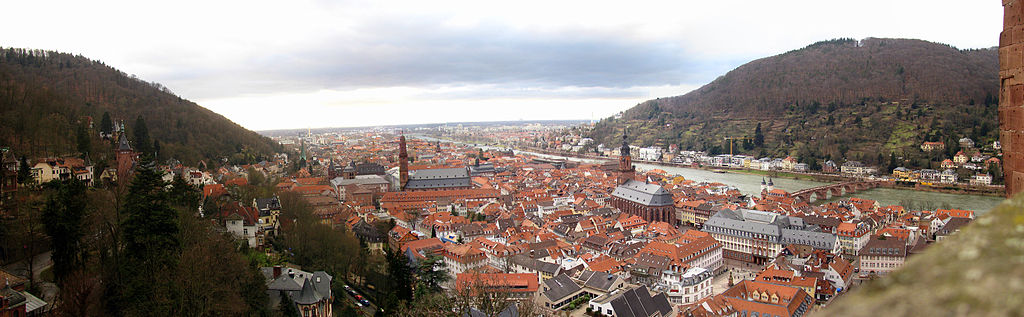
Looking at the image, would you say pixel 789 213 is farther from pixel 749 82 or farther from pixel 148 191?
pixel 749 82

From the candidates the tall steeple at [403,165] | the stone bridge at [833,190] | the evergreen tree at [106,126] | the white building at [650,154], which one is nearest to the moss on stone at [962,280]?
the evergreen tree at [106,126]

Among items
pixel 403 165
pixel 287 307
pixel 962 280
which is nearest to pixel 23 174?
pixel 287 307

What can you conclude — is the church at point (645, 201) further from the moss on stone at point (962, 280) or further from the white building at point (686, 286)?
the moss on stone at point (962, 280)

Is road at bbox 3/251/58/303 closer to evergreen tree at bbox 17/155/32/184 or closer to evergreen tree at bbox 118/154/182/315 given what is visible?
evergreen tree at bbox 118/154/182/315

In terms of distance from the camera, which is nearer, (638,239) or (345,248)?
(345,248)

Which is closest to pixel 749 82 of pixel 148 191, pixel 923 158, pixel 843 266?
pixel 923 158

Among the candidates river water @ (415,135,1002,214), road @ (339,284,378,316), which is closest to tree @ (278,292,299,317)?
road @ (339,284,378,316)
